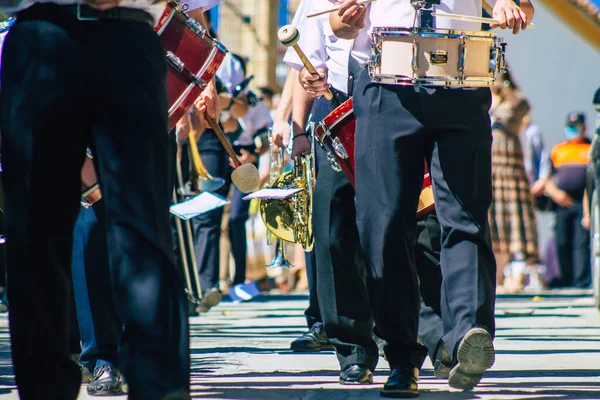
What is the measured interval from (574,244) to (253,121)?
5225mm

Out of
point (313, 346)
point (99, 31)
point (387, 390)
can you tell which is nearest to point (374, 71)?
point (387, 390)

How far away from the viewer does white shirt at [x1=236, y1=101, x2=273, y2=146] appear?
1062cm

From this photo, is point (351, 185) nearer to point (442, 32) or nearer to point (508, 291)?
point (442, 32)

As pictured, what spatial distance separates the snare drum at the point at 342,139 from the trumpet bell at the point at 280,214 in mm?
1400

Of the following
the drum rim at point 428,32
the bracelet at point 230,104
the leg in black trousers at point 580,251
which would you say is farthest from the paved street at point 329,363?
the leg in black trousers at point 580,251

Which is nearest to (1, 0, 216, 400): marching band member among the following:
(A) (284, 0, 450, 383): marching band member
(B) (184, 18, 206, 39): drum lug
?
(B) (184, 18, 206, 39): drum lug

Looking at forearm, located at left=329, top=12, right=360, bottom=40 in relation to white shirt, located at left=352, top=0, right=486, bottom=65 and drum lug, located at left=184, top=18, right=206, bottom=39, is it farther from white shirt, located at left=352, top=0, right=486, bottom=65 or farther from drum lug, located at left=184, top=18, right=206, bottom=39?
drum lug, located at left=184, top=18, right=206, bottom=39

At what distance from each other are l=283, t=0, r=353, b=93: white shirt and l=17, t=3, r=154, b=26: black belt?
225 cm

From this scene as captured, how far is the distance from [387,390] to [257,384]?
1.85 feet

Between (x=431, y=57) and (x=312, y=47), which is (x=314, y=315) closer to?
(x=312, y=47)

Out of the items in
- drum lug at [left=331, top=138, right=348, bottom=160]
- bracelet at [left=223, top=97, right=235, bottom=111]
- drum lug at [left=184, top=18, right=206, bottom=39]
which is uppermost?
drum lug at [left=184, top=18, right=206, bottom=39]

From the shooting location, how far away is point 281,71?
27.5 m

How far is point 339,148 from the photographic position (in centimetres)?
493

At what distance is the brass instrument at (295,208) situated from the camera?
6171 mm
